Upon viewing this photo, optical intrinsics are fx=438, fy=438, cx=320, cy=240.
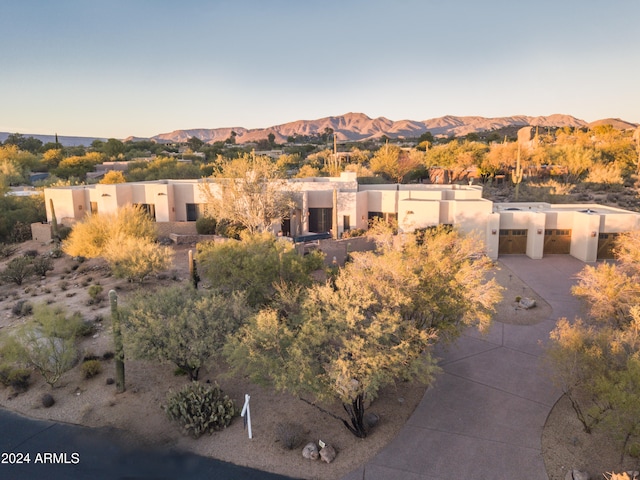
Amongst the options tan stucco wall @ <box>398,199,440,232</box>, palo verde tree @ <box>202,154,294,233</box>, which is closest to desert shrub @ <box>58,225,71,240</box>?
palo verde tree @ <box>202,154,294,233</box>

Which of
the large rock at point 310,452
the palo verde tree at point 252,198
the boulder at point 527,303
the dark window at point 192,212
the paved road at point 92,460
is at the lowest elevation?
the paved road at point 92,460

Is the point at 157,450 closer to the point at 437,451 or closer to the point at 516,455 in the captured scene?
the point at 437,451

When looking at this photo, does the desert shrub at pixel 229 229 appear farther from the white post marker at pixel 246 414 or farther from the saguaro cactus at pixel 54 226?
the white post marker at pixel 246 414

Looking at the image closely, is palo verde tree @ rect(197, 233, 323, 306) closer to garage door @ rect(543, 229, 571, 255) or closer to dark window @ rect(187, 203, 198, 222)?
garage door @ rect(543, 229, 571, 255)

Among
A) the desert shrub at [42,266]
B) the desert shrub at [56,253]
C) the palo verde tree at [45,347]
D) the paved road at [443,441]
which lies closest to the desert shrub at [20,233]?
the desert shrub at [56,253]

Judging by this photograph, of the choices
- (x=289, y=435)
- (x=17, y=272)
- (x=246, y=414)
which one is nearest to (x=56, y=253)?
(x=17, y=272)

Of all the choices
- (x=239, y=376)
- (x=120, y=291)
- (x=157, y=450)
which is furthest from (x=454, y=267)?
(x=120, y=291)
